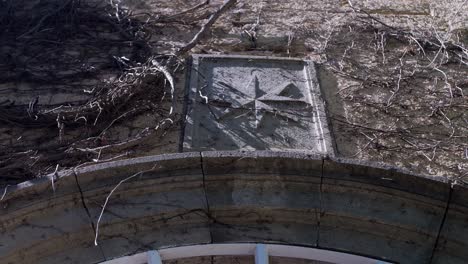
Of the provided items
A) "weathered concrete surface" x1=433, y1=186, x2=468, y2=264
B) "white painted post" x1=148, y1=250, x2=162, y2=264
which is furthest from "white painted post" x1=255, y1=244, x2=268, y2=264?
"weathered concrete surface" x1=433, y1=186, x2=468, y2=264

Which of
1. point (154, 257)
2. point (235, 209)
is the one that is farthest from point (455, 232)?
point (154, 257)

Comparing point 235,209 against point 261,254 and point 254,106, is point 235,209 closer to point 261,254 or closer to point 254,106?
point 261,254

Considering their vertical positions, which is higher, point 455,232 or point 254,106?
point 254,106

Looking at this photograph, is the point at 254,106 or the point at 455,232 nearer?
the point at 455,232

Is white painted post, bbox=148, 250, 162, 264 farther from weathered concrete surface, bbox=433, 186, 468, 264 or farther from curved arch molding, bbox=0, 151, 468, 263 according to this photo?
weathered concrete surface, bbox=433, 186, 468, 264

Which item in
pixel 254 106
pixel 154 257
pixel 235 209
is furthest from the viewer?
pixel 254 106

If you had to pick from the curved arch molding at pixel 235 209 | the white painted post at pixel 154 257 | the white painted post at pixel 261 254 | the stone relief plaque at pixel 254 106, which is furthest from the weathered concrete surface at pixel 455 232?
the white painted post at pixel 154 257

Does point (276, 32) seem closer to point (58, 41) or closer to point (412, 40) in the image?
point (412, 40)
